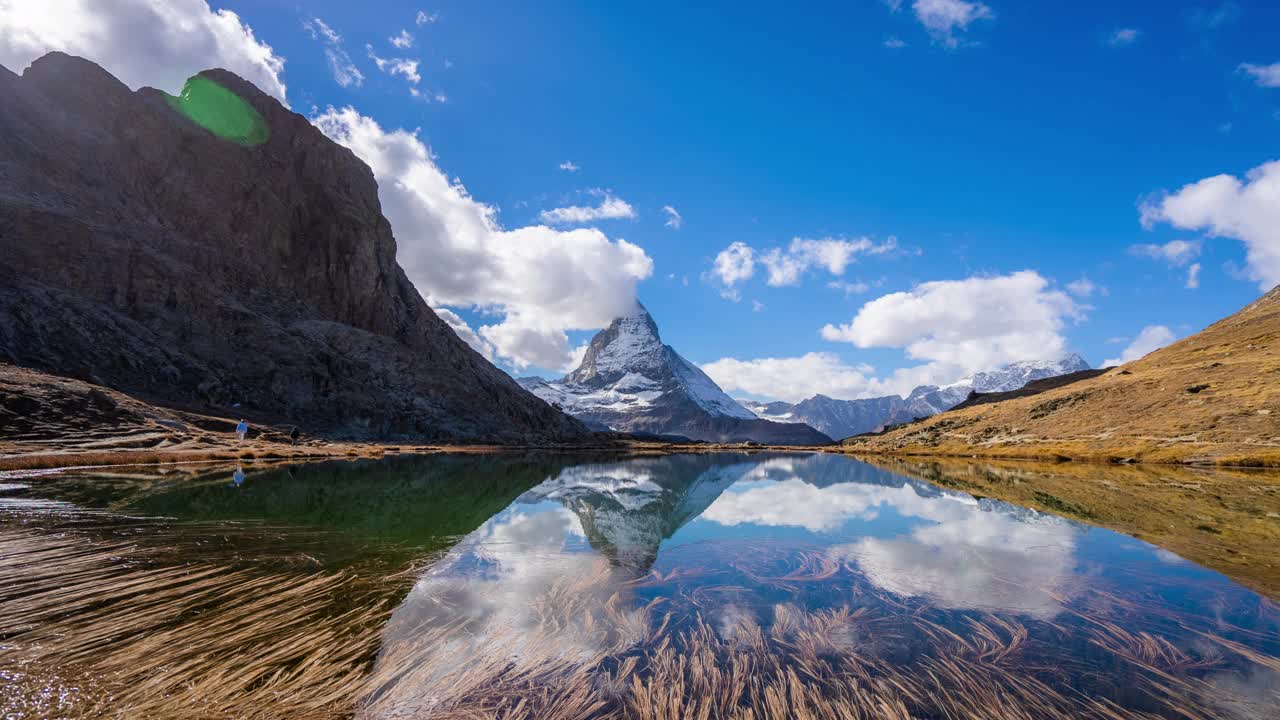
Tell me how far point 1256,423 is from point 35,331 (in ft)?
510

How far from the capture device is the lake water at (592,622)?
7.19 meters

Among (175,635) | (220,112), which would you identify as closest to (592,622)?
(175,635)

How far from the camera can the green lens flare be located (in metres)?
138

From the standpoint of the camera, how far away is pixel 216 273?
10600cm

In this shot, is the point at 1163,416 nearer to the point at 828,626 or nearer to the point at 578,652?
the point at 828,626

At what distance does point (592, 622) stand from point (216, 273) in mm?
131118

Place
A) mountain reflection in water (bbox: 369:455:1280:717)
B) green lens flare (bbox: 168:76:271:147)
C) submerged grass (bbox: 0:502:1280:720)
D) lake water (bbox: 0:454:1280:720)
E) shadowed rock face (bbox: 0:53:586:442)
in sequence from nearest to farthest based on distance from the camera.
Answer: submerged grass (bbox: 0:502:1280:720)
lake water (bbox: 0:454:1280:720)
mountain reflection in water (bbox: 369:455:1280:717)
shadowed rock face (bbox: 0:53:586:442)
green lens flare (bbox: 168:76:271:147)

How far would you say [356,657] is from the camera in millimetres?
8211

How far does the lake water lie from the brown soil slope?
7098 cm

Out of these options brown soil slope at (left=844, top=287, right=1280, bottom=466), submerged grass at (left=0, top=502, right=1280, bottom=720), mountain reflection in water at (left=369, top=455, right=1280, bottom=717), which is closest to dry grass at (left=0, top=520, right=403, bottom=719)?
submerged grass at (left=0, top=502, right=1280, bottom=720)

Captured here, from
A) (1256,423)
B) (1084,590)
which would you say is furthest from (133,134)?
(1256,423)

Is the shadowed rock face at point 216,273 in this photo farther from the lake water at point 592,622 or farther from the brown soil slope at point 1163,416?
the brown soil slope at point 1163,416

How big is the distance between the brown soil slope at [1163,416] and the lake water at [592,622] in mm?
70983

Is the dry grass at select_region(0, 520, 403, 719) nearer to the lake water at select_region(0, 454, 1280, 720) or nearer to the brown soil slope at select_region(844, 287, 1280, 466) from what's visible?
the lake water at select_region(0, 454, 1280, 720)
